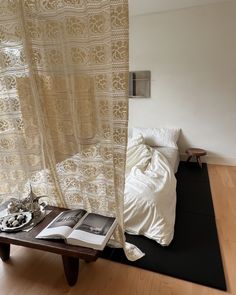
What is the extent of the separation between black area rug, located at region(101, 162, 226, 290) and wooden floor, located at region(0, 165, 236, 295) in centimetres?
5

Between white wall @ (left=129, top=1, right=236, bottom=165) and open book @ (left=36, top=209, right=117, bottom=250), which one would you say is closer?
open book @ (left=36, top=209, right=117, bottom=250)

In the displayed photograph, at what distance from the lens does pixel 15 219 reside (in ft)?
5.11

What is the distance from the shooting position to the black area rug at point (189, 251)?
5.20 ft

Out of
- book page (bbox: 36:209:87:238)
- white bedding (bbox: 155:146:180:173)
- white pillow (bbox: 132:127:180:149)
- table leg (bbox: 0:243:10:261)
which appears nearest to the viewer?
book page (bbox: 36:209:87:238)

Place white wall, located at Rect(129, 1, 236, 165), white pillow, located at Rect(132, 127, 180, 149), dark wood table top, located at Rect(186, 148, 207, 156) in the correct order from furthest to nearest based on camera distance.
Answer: white pillow, located at Rect(132, 127, 180, 149) → dark wood table top, located at Rect(186, 148, 207, 156) → white wall, located at Rect(129, 1, 236, 165)

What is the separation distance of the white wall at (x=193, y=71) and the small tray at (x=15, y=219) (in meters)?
2.88

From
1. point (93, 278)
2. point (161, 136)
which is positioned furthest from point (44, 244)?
point (161, 136)

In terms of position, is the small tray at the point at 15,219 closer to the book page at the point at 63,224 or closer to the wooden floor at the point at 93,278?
the book page at the point at 63,224

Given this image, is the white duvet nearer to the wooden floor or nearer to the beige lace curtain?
the beige lace curtain

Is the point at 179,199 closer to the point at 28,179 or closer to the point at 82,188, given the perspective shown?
the point at 82,188

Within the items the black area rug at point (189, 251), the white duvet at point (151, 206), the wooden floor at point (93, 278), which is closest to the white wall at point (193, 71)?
the black area rug at point (189, 251)

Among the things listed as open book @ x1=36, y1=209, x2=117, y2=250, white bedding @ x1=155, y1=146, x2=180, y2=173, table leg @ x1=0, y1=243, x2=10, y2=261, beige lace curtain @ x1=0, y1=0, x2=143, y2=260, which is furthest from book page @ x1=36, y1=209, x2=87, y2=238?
white bedding @ x1=155, y1=146, x2=180, y2=173

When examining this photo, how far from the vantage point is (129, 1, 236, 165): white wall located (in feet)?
10.7

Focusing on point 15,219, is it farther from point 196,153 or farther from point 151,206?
point 196,153
